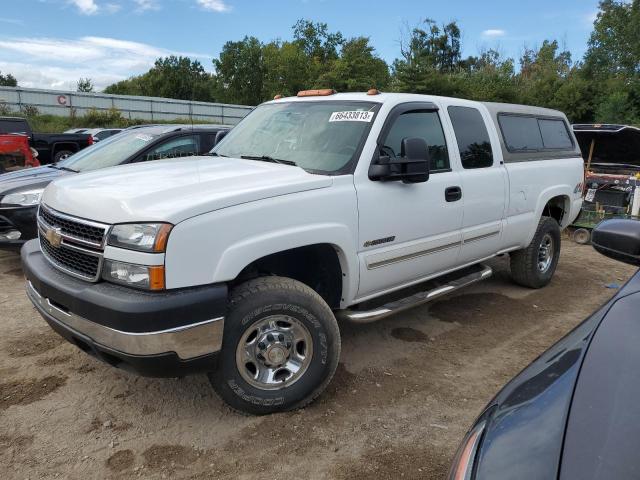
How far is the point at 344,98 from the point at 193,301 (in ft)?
7.04

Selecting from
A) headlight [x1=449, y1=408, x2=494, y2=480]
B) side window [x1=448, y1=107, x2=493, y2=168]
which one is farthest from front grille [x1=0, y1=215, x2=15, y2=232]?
headlight [x1=449, y1=408, x2=494, y2=480]

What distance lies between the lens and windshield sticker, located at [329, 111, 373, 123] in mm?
3568

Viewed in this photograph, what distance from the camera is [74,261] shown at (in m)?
2.84

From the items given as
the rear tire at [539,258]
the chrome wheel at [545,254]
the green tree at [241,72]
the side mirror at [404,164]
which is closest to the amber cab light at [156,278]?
the side mirror at [404,164]

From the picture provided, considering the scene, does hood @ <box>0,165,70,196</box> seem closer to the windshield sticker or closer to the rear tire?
the windshield sticker

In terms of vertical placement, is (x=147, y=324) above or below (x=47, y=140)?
above

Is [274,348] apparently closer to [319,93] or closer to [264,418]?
[264,418]

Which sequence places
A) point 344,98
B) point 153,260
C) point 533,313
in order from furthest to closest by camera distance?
point 533,313
point 344,98
point 153,260

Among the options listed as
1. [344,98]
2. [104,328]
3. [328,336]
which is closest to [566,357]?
[328,336]

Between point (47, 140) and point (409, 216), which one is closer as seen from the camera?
point (409, 216)

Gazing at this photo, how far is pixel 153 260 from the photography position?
245 centimetres

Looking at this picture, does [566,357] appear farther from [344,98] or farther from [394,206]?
[344,98]

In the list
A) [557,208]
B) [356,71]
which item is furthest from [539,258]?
[356,71]

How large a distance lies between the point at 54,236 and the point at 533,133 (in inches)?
184
